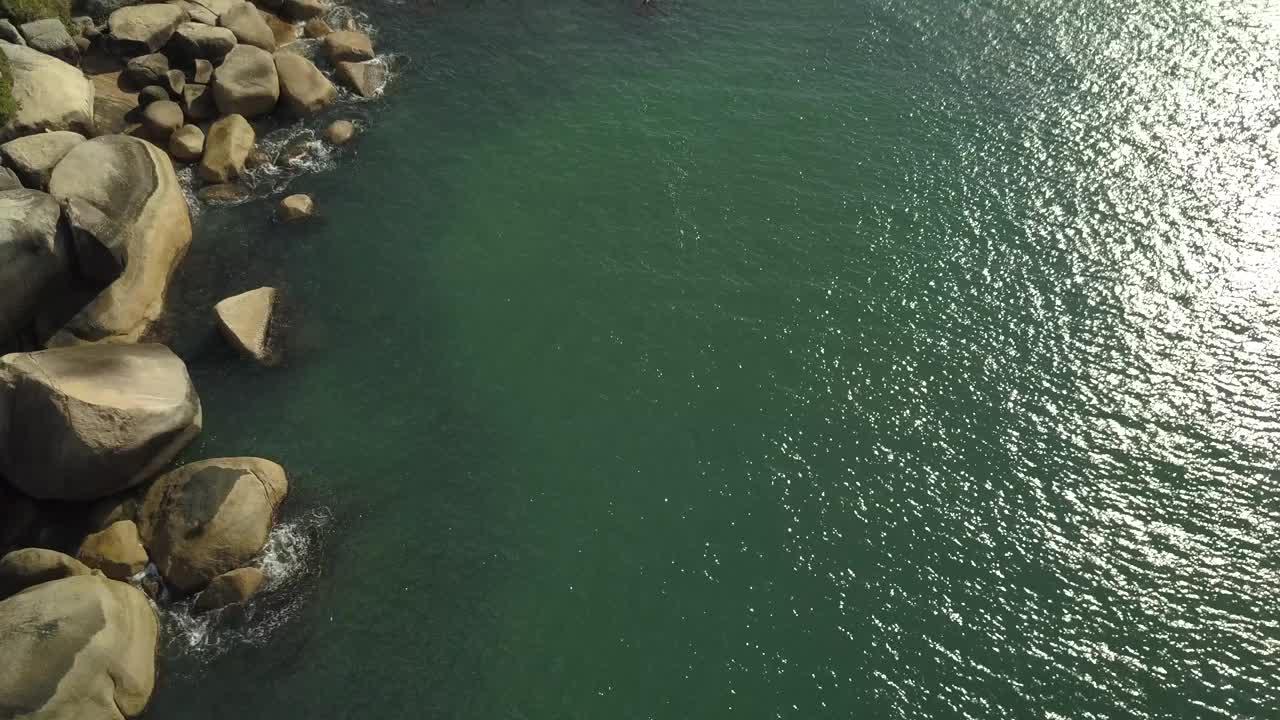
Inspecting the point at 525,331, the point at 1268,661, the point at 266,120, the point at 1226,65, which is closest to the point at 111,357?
the point at 525,331

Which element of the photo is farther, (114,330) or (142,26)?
(142,26)

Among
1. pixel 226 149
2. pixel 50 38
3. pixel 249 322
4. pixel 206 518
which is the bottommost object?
pixel 206 518

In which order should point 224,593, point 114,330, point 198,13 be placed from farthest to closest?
point 198,13 < point 114,330 < point 224,593

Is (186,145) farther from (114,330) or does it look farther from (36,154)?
(114,330)

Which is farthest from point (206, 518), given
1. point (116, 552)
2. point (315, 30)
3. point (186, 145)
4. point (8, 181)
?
point (315, 30)

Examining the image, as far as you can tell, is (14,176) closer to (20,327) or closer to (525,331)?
(20,327)

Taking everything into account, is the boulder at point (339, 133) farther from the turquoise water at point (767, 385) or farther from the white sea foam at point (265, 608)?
the white sea foam at point (265, 608)

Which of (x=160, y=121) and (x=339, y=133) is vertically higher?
(x=339, y=133)
